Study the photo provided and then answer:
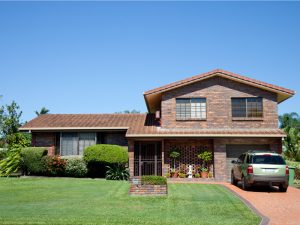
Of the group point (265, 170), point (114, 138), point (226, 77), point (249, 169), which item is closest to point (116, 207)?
point (249, 169)

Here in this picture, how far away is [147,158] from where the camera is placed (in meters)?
22.9

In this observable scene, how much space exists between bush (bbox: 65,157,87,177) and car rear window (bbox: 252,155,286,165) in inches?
439

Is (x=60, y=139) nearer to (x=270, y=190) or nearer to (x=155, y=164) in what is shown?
(x=155, y=164)

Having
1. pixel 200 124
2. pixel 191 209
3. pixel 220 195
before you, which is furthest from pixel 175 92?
pixel 191 209

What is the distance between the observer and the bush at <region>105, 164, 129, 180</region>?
21438 millimetres

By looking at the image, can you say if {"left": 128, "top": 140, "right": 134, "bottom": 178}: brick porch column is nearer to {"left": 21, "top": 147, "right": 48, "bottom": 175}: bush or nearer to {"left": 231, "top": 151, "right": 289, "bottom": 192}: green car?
{"left": 21, "top": 147, "right": 48, "bottom": 175}: bush

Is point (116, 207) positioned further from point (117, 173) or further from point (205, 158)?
point (205, 158)

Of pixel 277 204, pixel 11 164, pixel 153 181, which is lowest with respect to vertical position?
pixel 277 204

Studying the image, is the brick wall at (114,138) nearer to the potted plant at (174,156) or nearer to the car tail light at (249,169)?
the potted plant at (174,156)

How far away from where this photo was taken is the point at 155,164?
74.3ft

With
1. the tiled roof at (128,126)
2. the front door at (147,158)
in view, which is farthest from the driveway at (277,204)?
the front door at (147,158)

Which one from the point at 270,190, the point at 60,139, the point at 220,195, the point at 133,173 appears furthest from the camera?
the point at 60,139

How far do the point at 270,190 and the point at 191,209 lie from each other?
699 cm

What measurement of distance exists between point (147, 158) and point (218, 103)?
578cm
